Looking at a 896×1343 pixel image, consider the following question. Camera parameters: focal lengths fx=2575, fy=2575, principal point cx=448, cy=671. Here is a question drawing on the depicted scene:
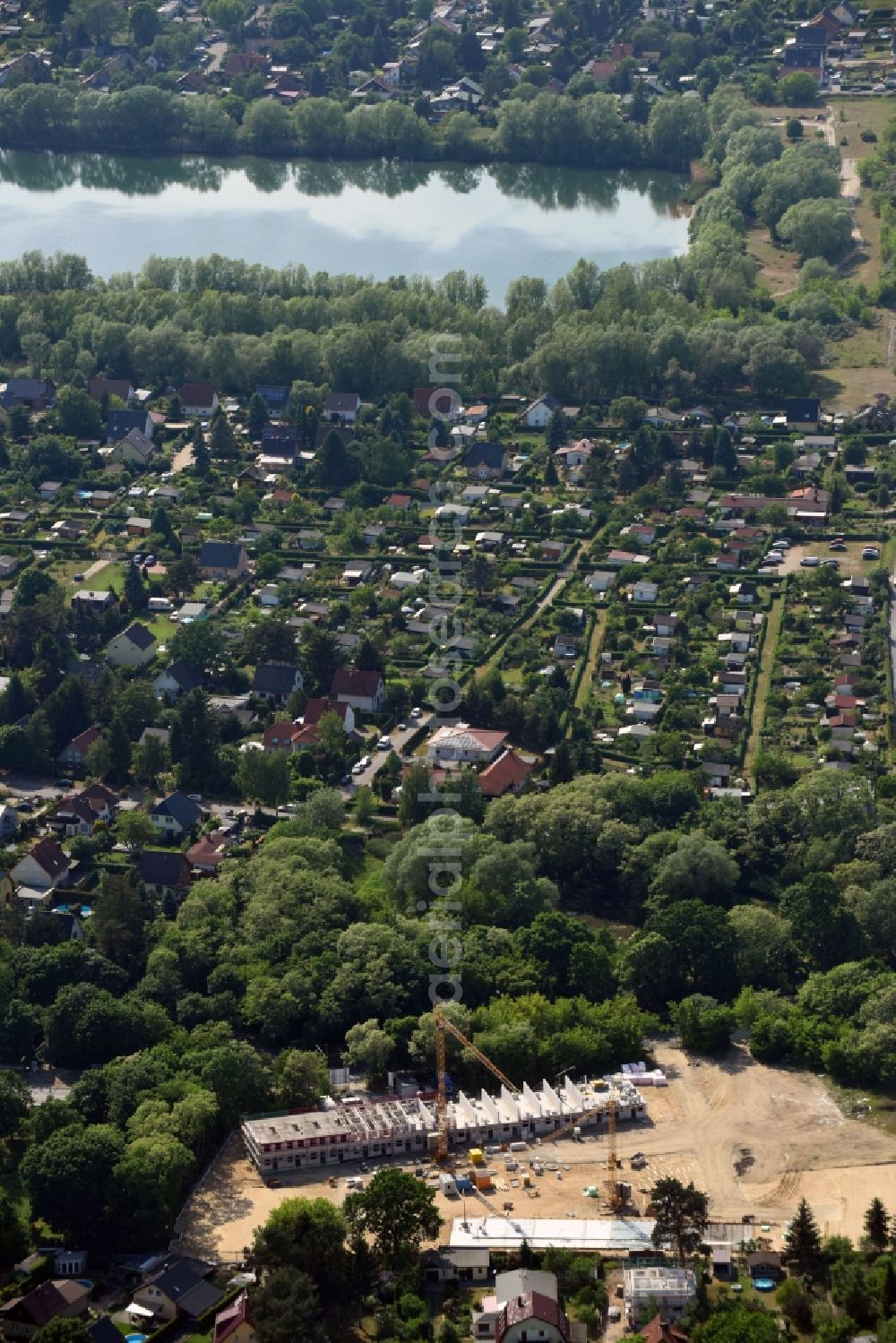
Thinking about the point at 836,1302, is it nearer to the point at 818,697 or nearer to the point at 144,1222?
the point at 144,1222

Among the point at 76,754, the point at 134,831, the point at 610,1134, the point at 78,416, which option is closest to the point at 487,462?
the point at 78,416

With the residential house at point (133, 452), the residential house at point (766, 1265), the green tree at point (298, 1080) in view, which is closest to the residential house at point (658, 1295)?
the residential house at point (766, 1265)

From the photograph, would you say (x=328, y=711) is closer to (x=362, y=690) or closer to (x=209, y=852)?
(x=362, y=690)

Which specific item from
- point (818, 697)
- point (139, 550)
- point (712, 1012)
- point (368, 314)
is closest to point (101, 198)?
point (368, 314)

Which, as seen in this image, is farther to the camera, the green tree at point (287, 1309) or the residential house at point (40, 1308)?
the residential house at point (40, 1308)

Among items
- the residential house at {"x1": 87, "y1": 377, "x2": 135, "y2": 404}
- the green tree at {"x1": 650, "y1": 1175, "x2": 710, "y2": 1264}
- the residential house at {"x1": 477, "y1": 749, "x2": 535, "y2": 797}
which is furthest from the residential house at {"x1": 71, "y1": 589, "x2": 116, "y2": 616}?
the green tree at {"x1": 650, "y1": 1175, "x2": 710, "y2": 1264}

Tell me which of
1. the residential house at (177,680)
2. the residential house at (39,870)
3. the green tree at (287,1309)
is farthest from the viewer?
the residential house at (177,680)

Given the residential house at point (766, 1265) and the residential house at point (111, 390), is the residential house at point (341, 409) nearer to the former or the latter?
the residential house at point (111, 390)
